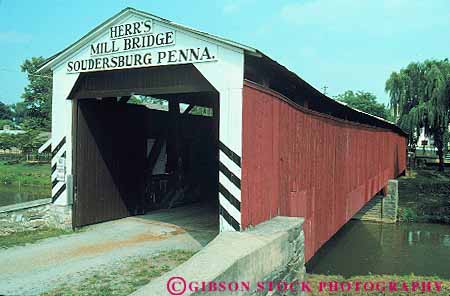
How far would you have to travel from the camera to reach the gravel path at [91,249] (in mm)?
5122

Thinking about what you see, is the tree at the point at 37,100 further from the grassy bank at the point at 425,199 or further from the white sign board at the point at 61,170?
the white sign board at the point at 61,170

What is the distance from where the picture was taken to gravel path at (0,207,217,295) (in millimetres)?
5122

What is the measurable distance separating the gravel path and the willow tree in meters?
24.2

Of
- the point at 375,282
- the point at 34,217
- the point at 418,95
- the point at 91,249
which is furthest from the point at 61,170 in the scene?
the point at 418,95

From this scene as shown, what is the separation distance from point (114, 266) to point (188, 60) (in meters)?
3.15

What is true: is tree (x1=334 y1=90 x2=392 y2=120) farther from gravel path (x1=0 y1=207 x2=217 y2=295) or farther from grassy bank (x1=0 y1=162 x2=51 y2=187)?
gravel path (x1=0 y1=207 x2=217 y2=295)

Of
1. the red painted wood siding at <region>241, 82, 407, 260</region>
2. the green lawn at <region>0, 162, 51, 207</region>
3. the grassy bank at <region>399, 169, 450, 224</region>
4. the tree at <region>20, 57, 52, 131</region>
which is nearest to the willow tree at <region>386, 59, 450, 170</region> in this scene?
the grassy bank at <region>399, 169, 450, 224</region>

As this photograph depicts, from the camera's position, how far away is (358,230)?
19.9 m

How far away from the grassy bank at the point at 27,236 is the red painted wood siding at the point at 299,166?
3.50 metres

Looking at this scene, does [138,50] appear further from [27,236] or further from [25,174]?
[25,174]

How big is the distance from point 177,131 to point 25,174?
30398 millimetres

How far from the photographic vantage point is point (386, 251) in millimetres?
15695

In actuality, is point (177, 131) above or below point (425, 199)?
above

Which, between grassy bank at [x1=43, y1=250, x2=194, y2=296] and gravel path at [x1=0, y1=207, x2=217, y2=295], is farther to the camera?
gravel path at [x1=0, y1=207, x2=217, y2=295]
